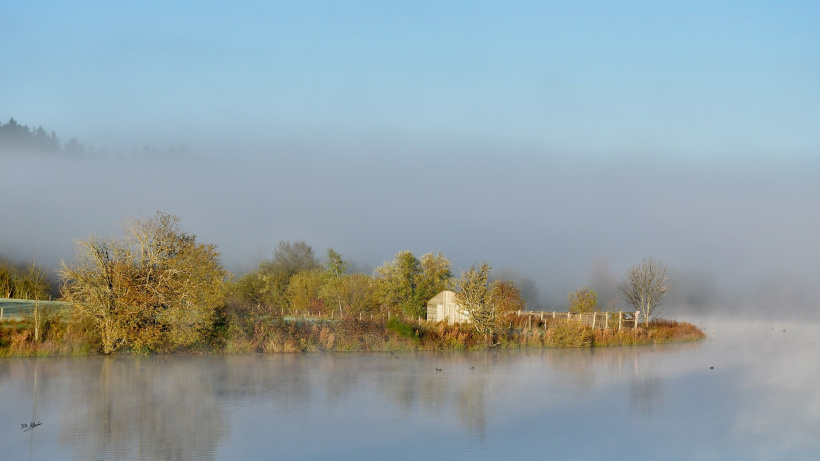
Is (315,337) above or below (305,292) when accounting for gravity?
below

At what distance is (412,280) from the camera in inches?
2427

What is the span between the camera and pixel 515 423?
17828mm

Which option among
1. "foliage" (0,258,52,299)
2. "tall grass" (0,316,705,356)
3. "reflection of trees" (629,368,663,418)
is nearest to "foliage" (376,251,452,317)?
"tall grass" (0,316,705,356)

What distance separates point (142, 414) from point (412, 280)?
43.7 meters

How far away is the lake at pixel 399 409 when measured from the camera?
14.8 metres

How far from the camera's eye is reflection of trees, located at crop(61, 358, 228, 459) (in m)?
14.6

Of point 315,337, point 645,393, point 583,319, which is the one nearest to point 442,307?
point 583,319

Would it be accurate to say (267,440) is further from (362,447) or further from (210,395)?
(210,395)

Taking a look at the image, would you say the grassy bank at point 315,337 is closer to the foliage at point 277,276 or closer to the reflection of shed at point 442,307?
the reflection of shed at point 442,307

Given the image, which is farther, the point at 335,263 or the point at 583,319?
the point at 335,263

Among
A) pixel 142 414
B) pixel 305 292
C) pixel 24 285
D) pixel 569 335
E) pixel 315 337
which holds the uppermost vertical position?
pixel 24 285

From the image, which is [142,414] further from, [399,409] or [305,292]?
[305,292]

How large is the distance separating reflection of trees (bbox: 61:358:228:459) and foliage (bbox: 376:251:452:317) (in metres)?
33.3

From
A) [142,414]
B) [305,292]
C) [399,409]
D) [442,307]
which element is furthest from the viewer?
[305,292]
